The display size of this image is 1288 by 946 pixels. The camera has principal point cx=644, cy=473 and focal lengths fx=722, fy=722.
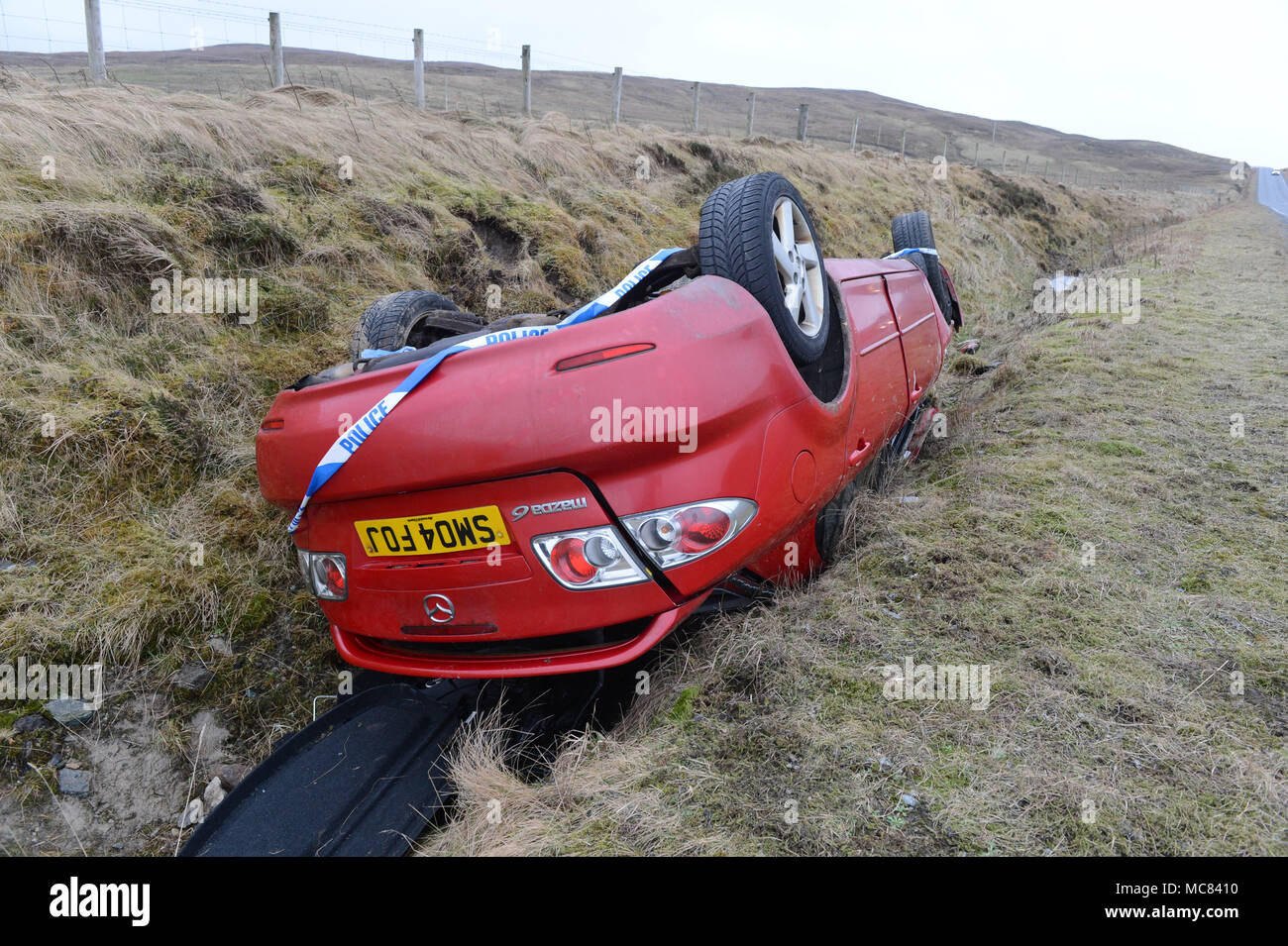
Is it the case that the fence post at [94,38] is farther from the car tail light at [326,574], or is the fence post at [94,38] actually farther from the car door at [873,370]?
the car door at [873,370]

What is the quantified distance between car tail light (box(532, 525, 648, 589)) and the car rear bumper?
173 mm

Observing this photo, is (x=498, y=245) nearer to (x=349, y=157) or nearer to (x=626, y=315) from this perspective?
(x=349, y=157)

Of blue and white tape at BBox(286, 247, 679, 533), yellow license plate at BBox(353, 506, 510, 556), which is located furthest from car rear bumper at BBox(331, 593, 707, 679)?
blue and white tape at BBox(286, 247, 679, 533)

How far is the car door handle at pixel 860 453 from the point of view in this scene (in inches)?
112

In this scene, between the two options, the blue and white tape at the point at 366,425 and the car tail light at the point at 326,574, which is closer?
the blue and white tape at the point at 366,425

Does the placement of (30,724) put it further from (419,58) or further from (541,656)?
(419,58)

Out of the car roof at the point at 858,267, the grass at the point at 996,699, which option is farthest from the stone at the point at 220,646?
the car roof at the point at 858,267

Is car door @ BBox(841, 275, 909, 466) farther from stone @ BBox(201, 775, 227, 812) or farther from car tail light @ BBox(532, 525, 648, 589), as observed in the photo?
stone @ BBox(201, 775, 227, 812)

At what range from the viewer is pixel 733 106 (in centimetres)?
6681

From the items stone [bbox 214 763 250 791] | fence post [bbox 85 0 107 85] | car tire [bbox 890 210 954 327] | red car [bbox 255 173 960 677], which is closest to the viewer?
red car [bbox 255 173 960 677]

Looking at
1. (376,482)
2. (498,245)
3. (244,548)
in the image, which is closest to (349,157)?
(498,245)

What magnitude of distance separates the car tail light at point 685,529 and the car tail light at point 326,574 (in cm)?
99

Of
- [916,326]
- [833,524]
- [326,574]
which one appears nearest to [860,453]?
[833,524]

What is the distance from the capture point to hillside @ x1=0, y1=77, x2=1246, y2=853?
2656 millimetres
